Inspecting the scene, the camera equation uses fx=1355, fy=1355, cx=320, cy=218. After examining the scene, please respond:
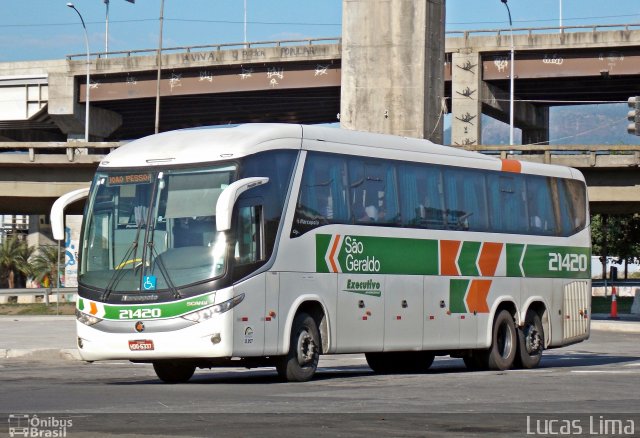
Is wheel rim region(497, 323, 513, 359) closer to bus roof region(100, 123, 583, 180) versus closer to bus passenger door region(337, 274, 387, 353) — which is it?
bus passenger door region(337, 274, 387, 353)

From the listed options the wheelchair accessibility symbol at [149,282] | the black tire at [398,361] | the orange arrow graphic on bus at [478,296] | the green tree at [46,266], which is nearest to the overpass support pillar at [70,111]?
the green tree at [46,266]

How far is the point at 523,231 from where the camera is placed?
24.2 m

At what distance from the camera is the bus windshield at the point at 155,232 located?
692 inches

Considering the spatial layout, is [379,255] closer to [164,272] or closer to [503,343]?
[164,272]

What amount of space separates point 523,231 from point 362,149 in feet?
16.4

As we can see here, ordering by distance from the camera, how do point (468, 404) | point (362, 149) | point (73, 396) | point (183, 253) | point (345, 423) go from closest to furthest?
point (345, 423)
point (468, 404)
point (73, 396)
point (183, 253)
point (362, 149)

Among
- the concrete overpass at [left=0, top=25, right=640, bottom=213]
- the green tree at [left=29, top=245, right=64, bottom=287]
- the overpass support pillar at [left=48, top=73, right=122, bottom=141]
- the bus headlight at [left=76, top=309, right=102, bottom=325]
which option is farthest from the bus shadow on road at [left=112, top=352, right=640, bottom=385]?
the green tree at [left=29, top=245, right=64, bottom=287]

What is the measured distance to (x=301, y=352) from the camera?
736 inches

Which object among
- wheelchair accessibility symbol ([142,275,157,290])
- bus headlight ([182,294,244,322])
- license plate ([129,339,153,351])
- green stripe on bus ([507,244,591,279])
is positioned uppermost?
green stripe on bus ([507,244,591,279])

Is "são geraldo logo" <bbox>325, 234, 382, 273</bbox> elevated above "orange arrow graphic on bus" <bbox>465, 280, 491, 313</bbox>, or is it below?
above

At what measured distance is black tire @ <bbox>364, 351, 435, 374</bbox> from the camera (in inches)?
904

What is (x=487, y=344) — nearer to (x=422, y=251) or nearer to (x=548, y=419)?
(x=422, y=251)

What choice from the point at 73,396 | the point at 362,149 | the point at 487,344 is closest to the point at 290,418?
the point at 73,396

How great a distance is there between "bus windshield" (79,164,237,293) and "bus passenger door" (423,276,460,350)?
202 inches
